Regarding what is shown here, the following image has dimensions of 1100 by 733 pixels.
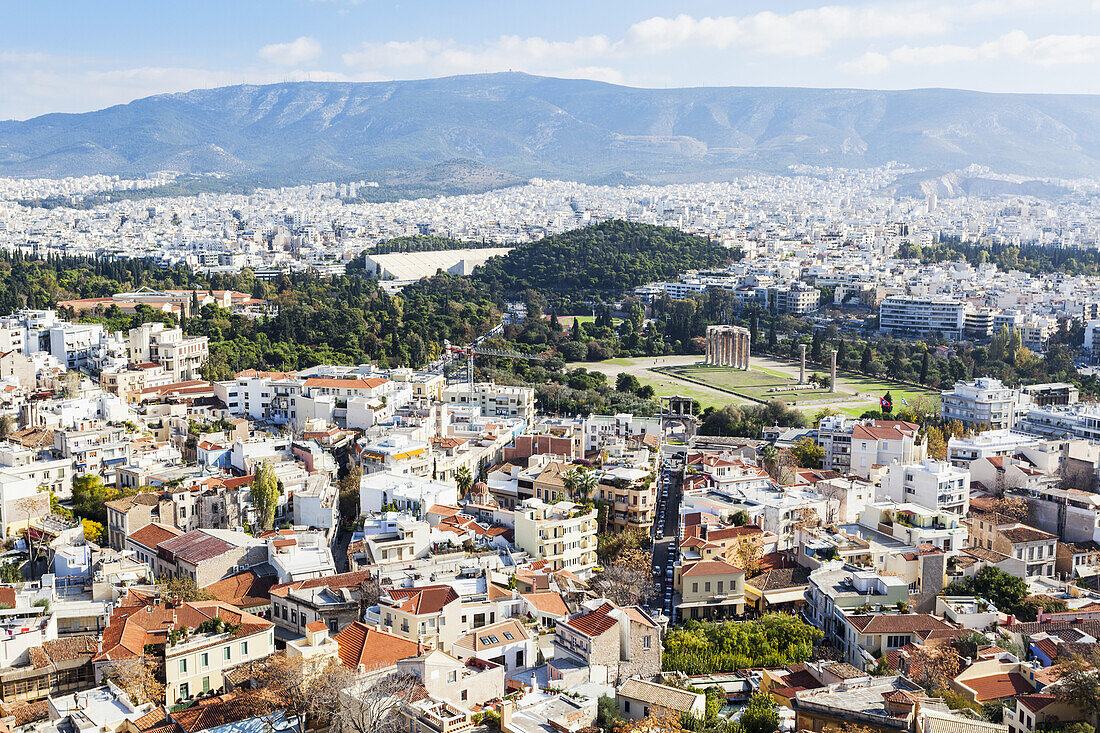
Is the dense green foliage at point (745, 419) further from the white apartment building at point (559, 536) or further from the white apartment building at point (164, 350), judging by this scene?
the white apartment building at point (164, 350)

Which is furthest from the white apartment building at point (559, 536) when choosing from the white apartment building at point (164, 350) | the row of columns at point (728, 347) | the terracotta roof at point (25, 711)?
the row of columns at point (728, 347)

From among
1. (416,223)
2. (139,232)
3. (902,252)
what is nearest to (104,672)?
(902,252)

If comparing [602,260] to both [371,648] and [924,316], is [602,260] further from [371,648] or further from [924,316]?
[371,648]

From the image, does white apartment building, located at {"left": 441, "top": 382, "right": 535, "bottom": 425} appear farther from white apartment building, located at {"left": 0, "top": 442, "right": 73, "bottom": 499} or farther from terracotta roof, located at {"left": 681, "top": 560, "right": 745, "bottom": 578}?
terracotta roof, located at {"left": 681, "top": 560, "right": 745, "bottom": 578}

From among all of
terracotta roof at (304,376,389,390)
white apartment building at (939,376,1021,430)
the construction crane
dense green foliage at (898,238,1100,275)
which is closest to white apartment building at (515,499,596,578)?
terracotta roof at (304,376,389,390)

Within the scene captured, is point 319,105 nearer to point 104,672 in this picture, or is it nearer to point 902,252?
point 902,252

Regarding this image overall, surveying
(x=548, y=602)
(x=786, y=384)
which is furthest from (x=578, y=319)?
(x=548, y=602)
